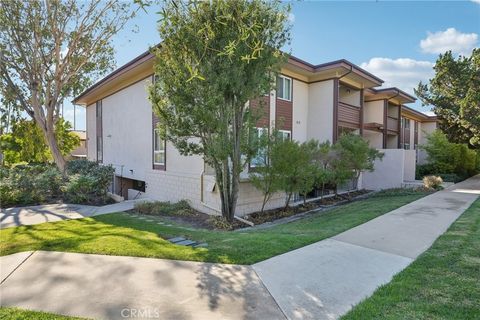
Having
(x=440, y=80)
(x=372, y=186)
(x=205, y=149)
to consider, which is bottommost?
(x=372, y=186)

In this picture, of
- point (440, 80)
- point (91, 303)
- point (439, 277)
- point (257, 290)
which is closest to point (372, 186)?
point (440, 80)

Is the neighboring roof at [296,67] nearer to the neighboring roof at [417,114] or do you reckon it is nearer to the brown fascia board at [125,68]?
the brown fascia board at [125,68]

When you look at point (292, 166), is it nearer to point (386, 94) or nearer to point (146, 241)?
point (146, 241)

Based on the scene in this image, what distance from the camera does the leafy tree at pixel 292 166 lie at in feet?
31.9

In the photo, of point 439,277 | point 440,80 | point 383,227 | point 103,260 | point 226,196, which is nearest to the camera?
point 439,277

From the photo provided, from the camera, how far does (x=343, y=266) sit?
471cm

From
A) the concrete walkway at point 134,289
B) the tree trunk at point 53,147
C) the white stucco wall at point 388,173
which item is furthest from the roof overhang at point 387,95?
the concrete walkway at point 134,289

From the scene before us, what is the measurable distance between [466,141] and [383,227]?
93.1 feet

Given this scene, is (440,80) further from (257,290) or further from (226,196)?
(257,290)

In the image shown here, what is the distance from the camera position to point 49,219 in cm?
855

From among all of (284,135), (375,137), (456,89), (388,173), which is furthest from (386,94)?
(284,135)

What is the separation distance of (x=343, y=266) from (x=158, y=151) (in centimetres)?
1111

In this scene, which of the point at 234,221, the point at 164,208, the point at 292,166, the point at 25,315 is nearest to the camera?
the point at 25,315

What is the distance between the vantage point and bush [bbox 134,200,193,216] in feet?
34.9
